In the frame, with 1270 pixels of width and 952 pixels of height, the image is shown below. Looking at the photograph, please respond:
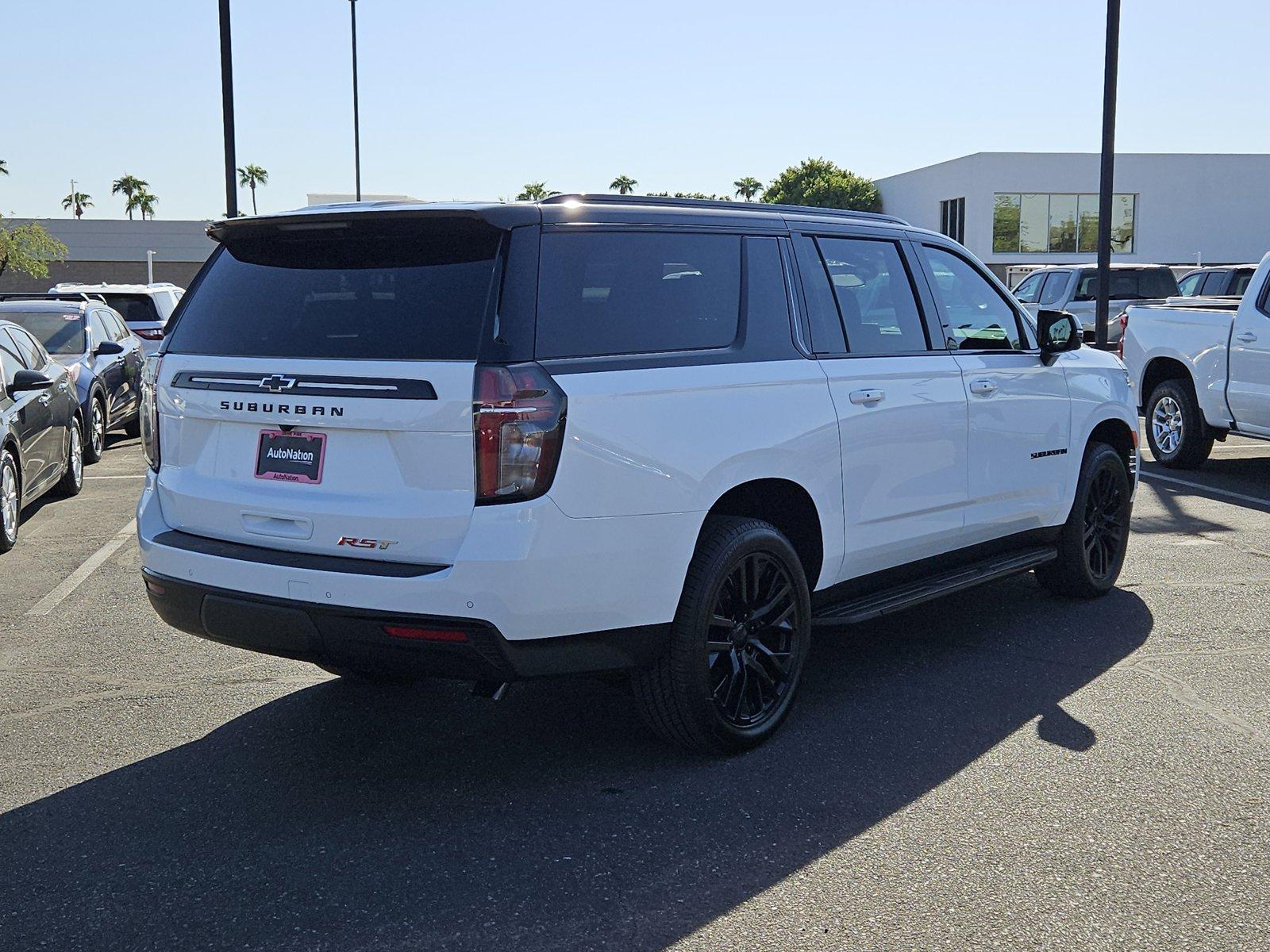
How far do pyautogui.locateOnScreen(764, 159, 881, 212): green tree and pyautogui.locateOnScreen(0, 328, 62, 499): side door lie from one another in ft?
204

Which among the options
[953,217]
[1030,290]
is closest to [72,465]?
[1030,290]

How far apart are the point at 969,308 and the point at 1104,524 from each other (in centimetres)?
174

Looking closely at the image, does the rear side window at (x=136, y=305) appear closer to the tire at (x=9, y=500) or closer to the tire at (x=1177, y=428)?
the tire at (x=9, y=500)

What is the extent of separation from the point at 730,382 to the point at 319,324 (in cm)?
143

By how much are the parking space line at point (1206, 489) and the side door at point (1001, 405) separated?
466cm

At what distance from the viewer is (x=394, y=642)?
4.16 meters

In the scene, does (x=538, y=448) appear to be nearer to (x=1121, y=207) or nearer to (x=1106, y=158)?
(x=1106, y=158)

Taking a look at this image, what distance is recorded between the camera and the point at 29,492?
9.69 meters

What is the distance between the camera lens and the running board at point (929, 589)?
5414 millimetres

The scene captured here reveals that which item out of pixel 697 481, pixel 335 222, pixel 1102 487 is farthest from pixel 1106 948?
pixel 1102 487

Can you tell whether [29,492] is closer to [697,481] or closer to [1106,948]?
[697,481]

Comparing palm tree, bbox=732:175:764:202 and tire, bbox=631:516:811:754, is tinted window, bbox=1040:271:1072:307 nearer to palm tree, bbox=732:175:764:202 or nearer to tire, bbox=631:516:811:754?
tire, bbox=631:516:811:754

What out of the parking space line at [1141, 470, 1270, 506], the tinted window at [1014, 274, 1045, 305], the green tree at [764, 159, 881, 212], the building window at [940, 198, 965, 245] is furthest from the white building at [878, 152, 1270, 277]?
the parking space line at [1141, 470, 1270, 506]

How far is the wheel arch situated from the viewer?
4.98 m
